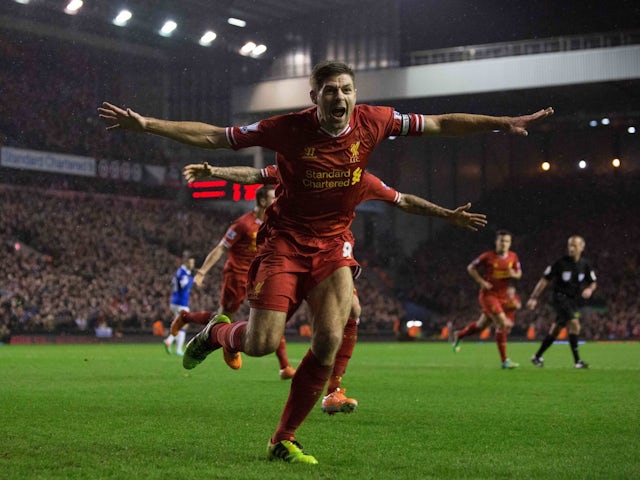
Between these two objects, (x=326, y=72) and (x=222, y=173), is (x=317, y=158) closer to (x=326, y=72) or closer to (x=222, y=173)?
(x=326, y=72)

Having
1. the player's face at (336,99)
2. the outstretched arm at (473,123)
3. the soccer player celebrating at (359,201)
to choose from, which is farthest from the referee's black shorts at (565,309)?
the player's face at (336,99)

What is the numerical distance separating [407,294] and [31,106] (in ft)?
63.9

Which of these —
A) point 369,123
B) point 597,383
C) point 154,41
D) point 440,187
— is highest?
point 154,41

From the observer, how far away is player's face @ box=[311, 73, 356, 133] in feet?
20.0

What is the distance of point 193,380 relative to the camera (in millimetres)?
13289

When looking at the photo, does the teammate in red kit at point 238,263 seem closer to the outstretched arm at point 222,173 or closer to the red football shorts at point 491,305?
the outstretched arm at point 222,173

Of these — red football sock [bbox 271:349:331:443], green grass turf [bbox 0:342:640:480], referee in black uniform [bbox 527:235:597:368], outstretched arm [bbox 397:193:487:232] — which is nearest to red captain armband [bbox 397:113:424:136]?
outstretched arm [bbox 397:193:487:232]

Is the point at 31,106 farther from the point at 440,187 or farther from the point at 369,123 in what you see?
the point at 369,123

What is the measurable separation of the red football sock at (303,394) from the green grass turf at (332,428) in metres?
0.26

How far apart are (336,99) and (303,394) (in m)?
1.87

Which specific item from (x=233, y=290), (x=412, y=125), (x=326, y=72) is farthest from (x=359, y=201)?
(x=233, y=290)

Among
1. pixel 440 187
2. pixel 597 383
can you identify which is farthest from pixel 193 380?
pixel 440 187

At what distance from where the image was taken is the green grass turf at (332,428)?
5598 mm

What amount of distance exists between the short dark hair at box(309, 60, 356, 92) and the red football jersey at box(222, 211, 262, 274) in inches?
269
